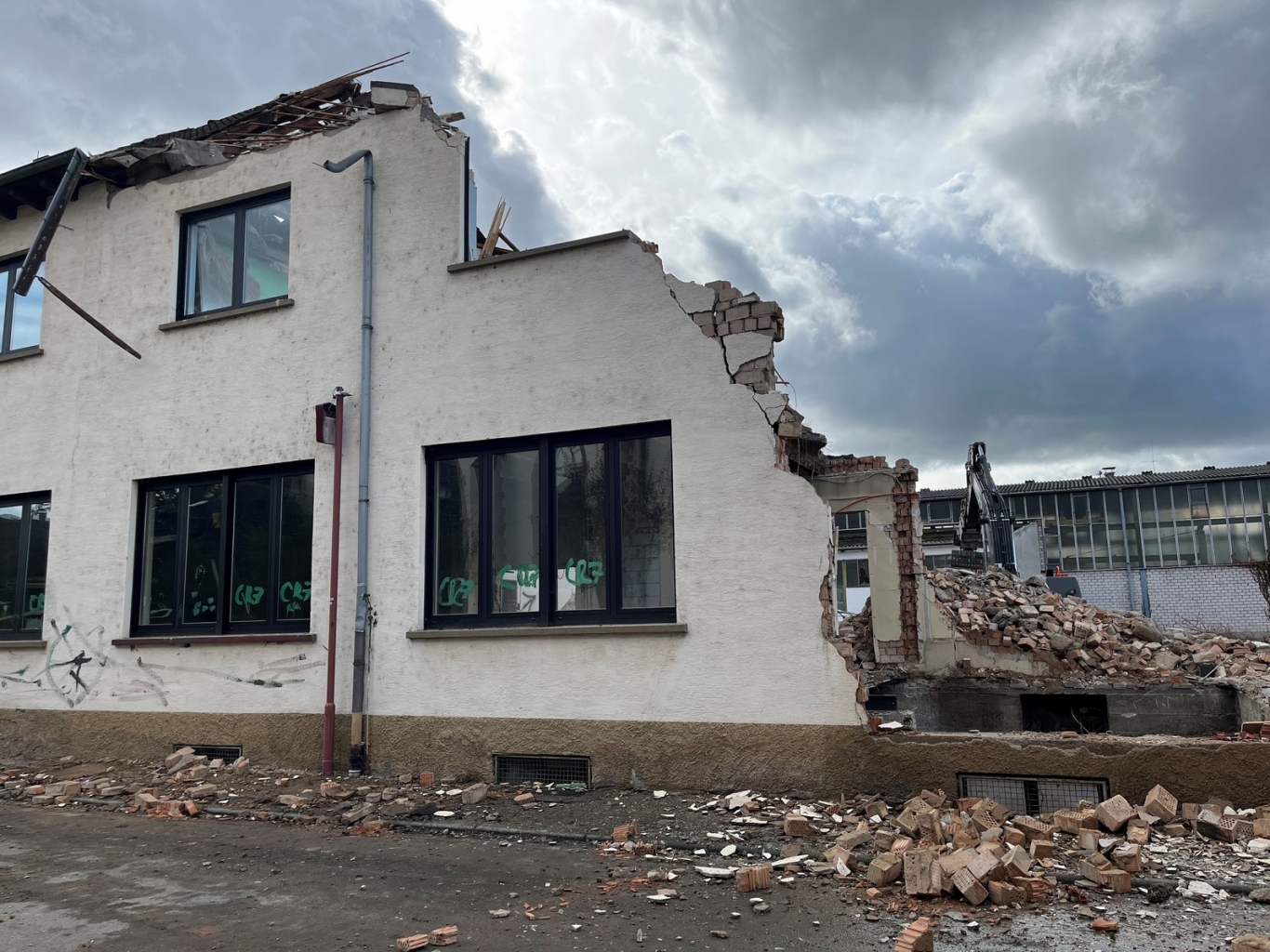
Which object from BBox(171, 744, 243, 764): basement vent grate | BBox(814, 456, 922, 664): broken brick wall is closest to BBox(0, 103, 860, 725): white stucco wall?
BBox(171, 744, 243, 764): basement vent grate

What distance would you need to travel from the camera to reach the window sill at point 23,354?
33.4 feet

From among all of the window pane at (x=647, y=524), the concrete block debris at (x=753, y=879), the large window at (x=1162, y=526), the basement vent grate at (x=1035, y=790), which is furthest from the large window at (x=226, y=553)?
the large window at (x=1162, y=526)

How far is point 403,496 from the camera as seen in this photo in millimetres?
8109

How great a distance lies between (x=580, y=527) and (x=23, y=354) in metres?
7.09

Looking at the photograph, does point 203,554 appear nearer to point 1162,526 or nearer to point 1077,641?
point 1077,641

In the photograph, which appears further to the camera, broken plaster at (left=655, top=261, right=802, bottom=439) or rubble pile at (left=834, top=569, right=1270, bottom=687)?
rubble pile at (left=834, top=569, right=1270, bottom=687)

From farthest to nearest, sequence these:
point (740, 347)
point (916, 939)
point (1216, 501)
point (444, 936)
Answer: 1. point (1216, 501)
2. point (740, 347)
3. point (444, 936)
4. point (916, 939)

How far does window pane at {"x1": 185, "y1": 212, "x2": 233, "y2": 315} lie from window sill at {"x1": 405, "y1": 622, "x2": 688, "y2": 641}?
4.36 metres

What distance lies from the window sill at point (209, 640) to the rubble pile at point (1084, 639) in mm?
9902

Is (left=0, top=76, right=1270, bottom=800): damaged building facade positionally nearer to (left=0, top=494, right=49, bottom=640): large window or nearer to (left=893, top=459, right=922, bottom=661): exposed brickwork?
(left=0, top=494, right=49, bottom=640): large window

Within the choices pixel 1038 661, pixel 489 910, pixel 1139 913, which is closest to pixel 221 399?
pixel 489 910

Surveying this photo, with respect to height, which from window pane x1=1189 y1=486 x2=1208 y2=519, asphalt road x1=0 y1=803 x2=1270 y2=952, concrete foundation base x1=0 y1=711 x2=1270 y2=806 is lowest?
asphalt road x1=0 y1=803 x2=1270 y2=952

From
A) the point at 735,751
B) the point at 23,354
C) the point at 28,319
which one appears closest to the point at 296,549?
the point at 23,354

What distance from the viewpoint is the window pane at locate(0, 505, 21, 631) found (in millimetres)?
10094
